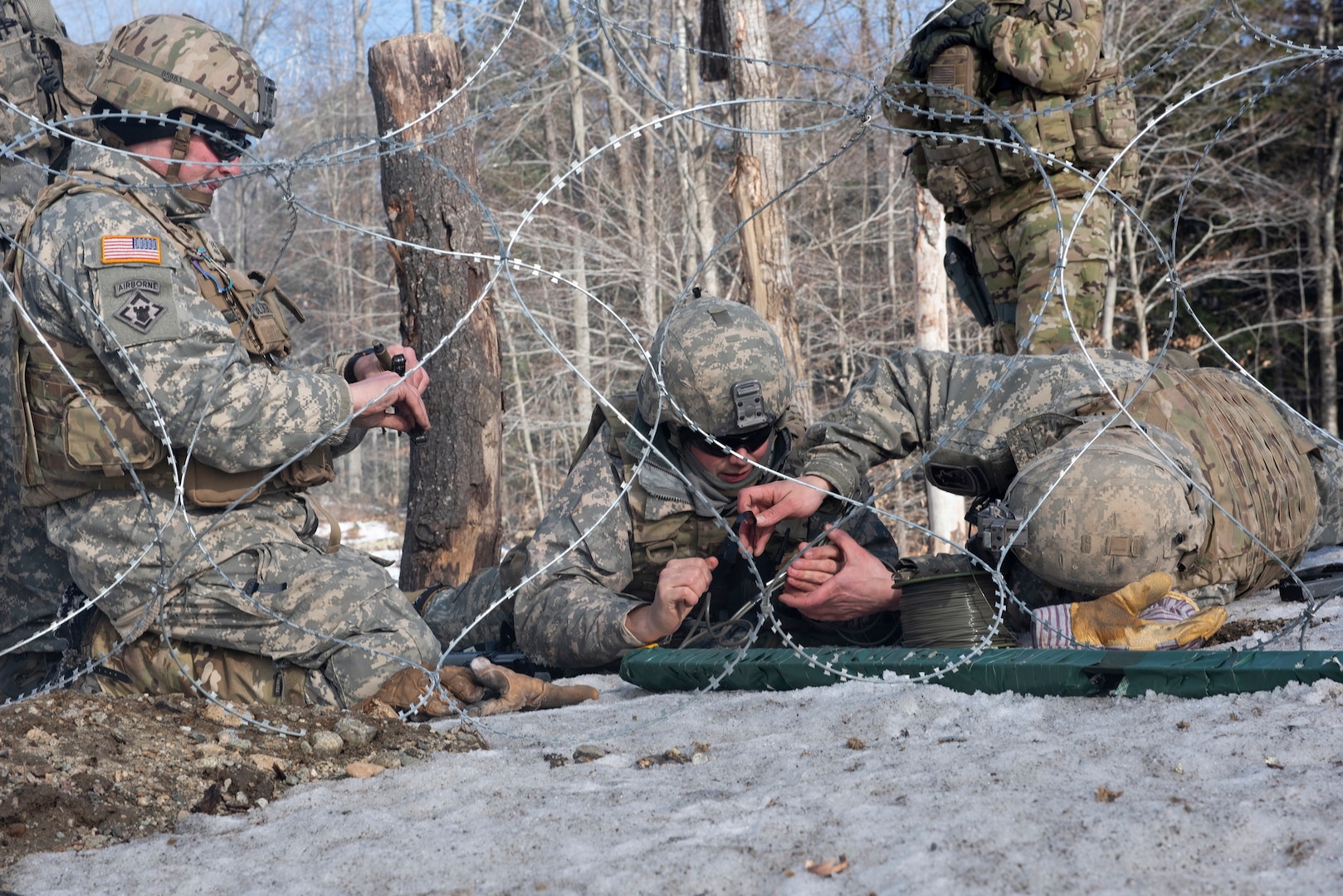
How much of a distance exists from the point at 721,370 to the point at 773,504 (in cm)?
48

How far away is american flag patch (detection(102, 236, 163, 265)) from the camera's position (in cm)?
337

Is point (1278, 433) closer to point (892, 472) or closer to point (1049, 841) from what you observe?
point (1049, 841)

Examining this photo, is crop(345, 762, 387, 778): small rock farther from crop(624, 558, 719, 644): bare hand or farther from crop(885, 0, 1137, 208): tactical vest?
crop(885, 0, 1137, 208): tactical vest

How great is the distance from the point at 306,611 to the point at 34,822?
53.2 inches

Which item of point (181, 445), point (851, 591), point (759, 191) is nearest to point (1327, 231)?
point (759, 191)

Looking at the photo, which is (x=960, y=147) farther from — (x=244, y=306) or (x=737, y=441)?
(x=244, y=306)

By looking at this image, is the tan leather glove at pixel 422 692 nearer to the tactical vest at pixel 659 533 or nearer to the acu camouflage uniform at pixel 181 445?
the acu camouflage uniform at pixel 181 445

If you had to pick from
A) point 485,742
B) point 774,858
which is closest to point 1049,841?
point 774,858

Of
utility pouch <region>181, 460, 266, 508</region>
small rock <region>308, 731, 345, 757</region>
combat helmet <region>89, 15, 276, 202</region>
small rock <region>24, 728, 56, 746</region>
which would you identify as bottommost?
small rock <region>308, 731, 345, 757</region>

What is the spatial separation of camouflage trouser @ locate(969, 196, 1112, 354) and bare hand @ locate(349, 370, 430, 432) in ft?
9.26

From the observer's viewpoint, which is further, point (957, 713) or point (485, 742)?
point (485, 742)

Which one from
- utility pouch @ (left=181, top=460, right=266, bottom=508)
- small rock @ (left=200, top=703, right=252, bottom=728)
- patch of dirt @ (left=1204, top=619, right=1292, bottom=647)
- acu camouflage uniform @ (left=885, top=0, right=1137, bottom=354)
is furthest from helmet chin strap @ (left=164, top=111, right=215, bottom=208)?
patch of dirt @ (left=1204, top=619, right=1292, bottom=647)

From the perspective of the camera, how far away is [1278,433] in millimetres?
4285

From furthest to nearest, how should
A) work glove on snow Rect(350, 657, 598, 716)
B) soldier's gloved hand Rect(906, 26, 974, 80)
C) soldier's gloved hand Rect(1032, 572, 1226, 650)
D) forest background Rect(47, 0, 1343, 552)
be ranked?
forest background Rect(47, 0, 1343, 552) → soldier's gloved hand Rect(906, 26, 974, 80) → work glove on snow Rect(350, 657, 598, 716) → soldier's gloved hand Rect(1032, 572, 1226, 650)
